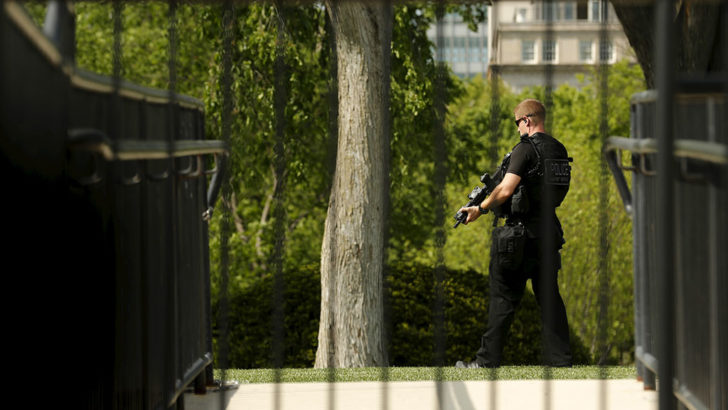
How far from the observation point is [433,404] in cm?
326

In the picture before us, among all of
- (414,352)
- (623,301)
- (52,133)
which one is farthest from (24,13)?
(623,301)

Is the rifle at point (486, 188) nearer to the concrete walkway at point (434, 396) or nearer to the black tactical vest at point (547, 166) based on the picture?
the black tactical vest at point (547, 166)

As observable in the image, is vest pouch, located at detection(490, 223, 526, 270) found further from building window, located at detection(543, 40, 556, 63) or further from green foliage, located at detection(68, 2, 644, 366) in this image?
building window, located at detection(543, 40, 556, 63)

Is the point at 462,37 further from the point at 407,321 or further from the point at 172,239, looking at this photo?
the point at 172,239

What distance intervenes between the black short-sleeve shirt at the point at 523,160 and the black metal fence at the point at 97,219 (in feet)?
7.96

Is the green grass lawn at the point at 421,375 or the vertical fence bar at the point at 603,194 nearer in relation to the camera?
the vertical fence bar at the point at 603,194

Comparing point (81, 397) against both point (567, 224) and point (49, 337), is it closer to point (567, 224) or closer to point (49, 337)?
point (49, 337)

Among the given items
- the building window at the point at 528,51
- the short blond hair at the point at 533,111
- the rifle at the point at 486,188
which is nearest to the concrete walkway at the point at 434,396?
the rifle at the point at 486,188

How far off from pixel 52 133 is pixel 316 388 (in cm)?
203

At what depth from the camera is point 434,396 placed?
339 cm

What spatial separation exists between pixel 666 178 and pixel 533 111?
3.30 meters

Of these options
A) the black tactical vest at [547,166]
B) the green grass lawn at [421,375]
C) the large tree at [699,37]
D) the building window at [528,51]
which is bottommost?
the green grass lawn at [421,375]

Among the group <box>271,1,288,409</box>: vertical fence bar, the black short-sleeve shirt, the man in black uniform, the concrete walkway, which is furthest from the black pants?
the concrete walkway

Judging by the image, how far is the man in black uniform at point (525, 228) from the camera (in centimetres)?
509
